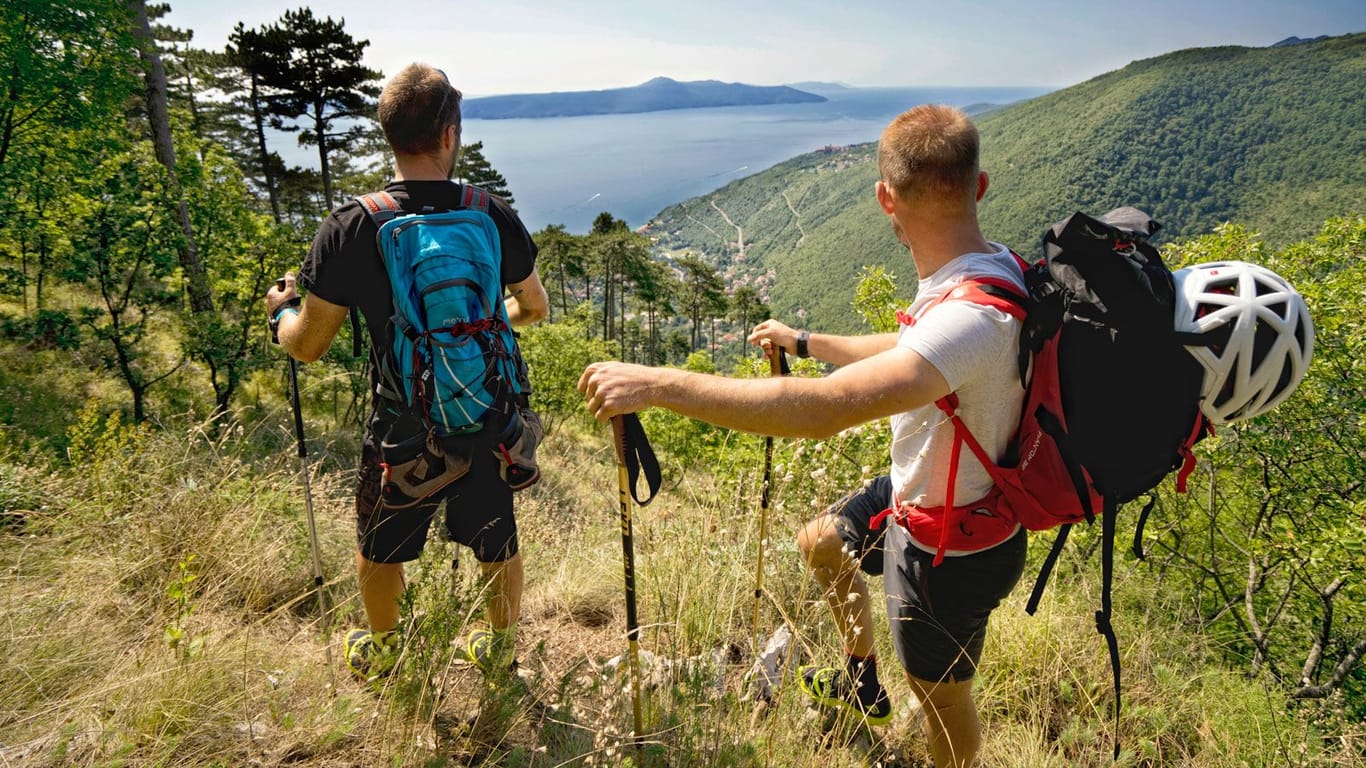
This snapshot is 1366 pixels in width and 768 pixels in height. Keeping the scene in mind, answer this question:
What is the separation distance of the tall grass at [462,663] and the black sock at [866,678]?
0.12 metres

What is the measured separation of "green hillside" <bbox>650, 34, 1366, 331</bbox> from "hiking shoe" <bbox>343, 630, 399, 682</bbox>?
296 ft

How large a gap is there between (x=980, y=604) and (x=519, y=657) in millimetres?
2093

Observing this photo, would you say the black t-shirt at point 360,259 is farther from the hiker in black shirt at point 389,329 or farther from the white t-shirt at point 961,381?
the white t-shirt at point 961,381

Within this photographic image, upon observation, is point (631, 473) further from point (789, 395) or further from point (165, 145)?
point (165, 145)

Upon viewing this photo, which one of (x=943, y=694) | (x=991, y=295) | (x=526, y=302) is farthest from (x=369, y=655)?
(x=991, y=295)

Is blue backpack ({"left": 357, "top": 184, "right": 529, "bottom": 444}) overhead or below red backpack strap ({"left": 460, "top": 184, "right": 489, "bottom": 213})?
below

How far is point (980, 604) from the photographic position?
1979mm

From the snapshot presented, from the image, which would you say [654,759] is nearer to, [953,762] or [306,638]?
[953,762]

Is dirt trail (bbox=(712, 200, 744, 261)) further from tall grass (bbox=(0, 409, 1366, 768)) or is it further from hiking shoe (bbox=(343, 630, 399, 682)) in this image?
hiking shoe (bbox=(343, 630, 399, 682))

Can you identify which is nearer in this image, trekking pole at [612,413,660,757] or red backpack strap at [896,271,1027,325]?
red backpack strap at [896,271,1027,325]

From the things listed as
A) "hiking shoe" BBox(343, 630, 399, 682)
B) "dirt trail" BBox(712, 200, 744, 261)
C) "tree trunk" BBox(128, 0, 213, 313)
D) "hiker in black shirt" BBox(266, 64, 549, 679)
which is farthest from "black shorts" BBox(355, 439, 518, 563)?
"dirt trail" BBox(712, 200, 744, 261)

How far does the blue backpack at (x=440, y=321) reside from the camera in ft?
7.31

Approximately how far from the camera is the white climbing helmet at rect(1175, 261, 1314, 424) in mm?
1504

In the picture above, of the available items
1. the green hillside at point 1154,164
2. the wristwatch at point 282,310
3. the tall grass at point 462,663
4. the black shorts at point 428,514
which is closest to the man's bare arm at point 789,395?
the tall grass at point 462,663
